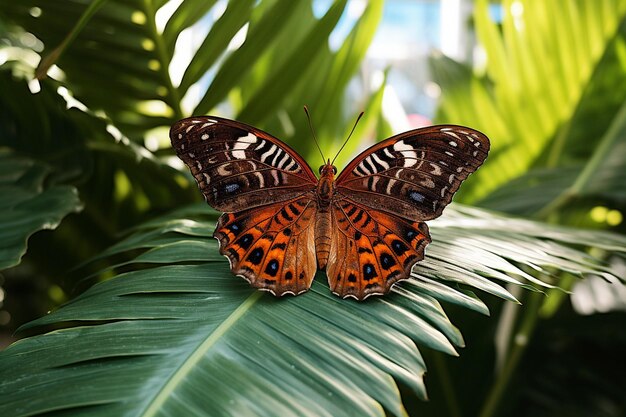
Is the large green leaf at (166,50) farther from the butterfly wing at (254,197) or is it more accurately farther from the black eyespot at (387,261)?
the black eyespot at (387,261)

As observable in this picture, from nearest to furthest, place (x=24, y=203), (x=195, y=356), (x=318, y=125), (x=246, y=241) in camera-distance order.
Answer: (x=195, y=356) → (x=246, y=241) → (x=24, y=203) → (x=318, y=125)

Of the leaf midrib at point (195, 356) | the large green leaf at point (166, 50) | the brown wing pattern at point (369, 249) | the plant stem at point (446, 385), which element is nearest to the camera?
the leaf midrib at point (195, 356)

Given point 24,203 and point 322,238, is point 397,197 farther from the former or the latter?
point 24,203

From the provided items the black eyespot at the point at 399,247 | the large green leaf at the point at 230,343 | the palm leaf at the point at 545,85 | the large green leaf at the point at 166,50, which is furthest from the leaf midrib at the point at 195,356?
the palm leaf at the point at 545,85

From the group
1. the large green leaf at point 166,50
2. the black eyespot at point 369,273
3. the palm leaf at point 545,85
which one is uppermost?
the palm leaf at point 545,85

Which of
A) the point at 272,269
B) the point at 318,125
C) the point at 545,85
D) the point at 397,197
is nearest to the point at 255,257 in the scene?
the point at 272,269

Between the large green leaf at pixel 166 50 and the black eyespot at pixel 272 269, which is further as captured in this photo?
the large green leaf at pixel 166 50

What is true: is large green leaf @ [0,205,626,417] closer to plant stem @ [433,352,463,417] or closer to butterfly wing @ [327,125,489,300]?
butterfly wing @ [327,125,489,300]

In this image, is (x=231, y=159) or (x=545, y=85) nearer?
(x=231, y=159)
